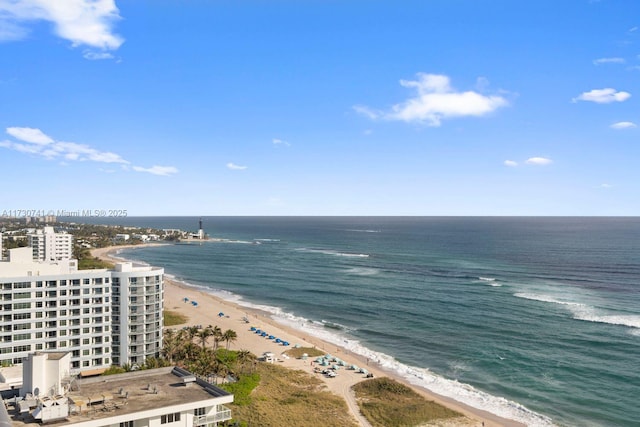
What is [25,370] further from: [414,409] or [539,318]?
[539,318]

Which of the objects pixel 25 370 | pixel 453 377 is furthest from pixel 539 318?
pixel 25 370

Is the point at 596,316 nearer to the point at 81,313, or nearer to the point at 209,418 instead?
the point at 209,418

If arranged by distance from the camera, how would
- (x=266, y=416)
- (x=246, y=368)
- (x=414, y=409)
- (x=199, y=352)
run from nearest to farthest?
(x=266, y=416) < (x=414, y=409) < (x=199, y=352) < (x=246, y=368)

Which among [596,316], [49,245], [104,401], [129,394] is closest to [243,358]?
[129,394]

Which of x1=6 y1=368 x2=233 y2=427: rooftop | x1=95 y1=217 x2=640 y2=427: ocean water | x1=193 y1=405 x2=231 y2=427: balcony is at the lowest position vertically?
x1=95 y1=217 x2=640 y2=427: ocean water

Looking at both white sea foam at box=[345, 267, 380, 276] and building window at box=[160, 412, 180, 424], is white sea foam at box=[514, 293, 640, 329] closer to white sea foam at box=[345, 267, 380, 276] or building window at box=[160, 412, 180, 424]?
white sea foam at box=[345, 267, 380, 276]

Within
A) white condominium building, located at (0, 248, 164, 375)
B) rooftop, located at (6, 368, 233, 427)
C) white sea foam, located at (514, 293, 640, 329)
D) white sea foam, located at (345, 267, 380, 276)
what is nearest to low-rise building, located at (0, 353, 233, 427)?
rooftop, located at (6, 368, 233, 427)
